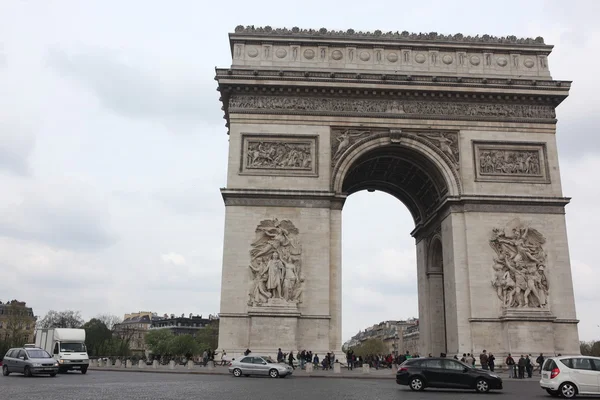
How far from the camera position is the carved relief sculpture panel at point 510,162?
29.6 m

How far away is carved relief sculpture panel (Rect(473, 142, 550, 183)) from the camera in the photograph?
2964cm

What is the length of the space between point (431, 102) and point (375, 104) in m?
2.98

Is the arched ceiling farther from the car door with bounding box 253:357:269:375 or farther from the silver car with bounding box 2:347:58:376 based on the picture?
the silver car with bounding box 2:347:58:376

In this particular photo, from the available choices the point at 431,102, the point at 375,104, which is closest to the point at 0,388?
the point at 375,104

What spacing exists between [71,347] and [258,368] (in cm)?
949

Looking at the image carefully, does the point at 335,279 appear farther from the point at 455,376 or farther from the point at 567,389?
the point at 567,389

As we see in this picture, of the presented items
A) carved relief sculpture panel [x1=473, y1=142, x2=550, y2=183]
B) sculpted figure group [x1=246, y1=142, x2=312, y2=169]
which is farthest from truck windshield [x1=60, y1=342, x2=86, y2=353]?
carved relief sculpture panel [x1=473, y1=142, x2=550, y2=183]

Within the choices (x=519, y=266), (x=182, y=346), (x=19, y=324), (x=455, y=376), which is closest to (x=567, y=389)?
(x=455, y=376)

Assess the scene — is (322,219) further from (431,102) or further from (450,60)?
(450,60)

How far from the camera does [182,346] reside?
315 feet

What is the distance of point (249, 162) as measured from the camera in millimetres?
29328

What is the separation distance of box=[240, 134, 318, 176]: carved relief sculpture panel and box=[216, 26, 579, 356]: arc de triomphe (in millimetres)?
62

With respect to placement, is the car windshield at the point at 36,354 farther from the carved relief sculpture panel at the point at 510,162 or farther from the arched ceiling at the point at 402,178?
the carved relief sculpture panel at the point at 510,162

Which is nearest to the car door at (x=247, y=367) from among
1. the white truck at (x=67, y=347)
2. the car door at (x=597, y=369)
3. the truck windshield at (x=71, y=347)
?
the white truck at (x=67, y=347)
